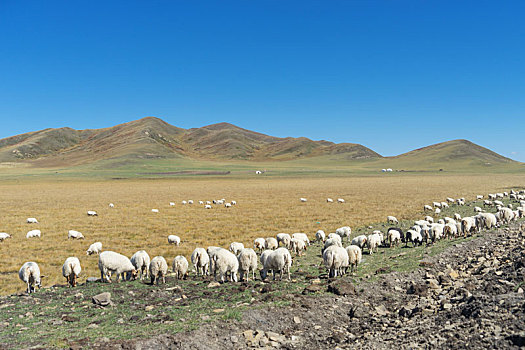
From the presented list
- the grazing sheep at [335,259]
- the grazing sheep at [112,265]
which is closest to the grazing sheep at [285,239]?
the grazing sheep at [335,259]

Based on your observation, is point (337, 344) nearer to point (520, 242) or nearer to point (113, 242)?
point (520, 242)

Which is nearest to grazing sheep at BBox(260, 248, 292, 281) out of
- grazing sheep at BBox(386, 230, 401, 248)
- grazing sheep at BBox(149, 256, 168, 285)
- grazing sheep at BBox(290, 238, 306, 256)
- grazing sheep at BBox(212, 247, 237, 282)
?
grazing sheep at BBox(212, 247, 237, 282)

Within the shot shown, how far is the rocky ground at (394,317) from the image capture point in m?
6.87

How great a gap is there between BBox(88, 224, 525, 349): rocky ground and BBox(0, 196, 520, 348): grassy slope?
0.50 metres

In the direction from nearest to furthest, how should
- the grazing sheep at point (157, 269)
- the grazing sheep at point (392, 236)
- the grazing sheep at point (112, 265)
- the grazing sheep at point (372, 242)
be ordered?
the grazing sheep at point (157, 269)
the grazing sheep at point (112, 265)
the grazing sheep at point (372, 242)
the grazing sheep at point (392, 236)

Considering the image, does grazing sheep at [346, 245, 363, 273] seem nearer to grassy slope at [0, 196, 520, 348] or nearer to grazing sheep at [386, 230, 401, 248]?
grassy slope at [0, 196, 520, 348]

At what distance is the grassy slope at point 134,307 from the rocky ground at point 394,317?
501mm

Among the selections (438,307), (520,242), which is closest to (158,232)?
(438,307)

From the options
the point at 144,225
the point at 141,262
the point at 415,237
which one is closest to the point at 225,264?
the point at 141,262

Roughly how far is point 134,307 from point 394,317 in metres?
7.73

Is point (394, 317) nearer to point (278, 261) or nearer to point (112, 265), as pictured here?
point (278, 261)

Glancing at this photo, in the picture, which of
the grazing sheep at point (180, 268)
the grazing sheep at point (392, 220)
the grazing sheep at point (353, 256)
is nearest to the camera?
the grazing sheep at point (180, 268)

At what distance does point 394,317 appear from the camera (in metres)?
8.72

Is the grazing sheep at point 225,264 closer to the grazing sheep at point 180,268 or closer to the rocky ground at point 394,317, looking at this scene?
the grazing sheep at point 180,268
